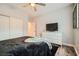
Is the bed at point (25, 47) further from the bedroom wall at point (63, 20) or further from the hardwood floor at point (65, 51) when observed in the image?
the bedroom wall at point (63, 20)

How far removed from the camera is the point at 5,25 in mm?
1372

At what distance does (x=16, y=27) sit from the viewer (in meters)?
1.44

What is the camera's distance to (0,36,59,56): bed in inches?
52.7

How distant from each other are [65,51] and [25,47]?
22.9 inches

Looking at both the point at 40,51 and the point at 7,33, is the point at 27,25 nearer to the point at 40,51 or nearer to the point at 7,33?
the point at 7,33

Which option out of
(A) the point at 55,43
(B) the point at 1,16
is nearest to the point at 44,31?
(A) the point at 55,43

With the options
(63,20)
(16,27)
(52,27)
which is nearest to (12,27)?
(16,27)

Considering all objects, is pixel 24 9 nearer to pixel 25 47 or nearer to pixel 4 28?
pixel 4 28

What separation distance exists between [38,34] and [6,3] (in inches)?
25.1

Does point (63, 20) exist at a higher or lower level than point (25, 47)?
higher

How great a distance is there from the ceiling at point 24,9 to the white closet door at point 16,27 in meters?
0.09

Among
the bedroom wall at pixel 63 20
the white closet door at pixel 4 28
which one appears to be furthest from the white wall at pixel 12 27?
the bedroom wall at pixel 63 20

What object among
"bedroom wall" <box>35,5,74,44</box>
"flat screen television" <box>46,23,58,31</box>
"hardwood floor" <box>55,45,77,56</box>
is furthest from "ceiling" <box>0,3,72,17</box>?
"hardwood floor" <box>55,45,77,56</box>

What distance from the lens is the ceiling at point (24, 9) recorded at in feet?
4.48
